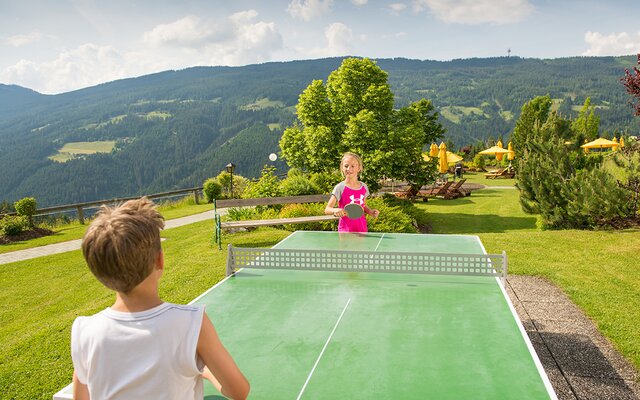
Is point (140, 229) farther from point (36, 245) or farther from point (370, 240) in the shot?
point (36, 245)

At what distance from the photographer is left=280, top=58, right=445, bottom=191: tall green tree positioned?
1658 cm

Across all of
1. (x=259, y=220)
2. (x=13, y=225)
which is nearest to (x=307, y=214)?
(x=259, y=220)

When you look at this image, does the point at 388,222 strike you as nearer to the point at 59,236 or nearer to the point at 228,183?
the point at 59,236

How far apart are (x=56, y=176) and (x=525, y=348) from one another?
169607 mm

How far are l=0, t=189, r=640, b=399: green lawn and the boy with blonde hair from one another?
4210mm

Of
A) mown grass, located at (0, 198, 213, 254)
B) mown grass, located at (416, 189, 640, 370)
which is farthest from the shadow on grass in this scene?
mown grass, located at (0, 198, 213, 254)

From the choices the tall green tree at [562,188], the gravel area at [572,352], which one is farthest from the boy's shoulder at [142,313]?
the tall green tree at [562,188]

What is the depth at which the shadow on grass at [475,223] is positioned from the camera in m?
16.5

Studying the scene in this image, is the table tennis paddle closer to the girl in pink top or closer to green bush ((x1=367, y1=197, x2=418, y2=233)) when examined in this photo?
the girl in pink top

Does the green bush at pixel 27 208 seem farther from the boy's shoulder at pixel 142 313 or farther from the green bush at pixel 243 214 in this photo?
the boy's shoulder at pixel 142 313

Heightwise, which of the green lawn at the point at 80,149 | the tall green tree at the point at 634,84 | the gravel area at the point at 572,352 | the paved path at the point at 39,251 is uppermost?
the tall green tree at the point at 634,84

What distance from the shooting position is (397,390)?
2.53 metres

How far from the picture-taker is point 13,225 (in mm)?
16281

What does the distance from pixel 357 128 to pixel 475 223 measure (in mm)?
6380
